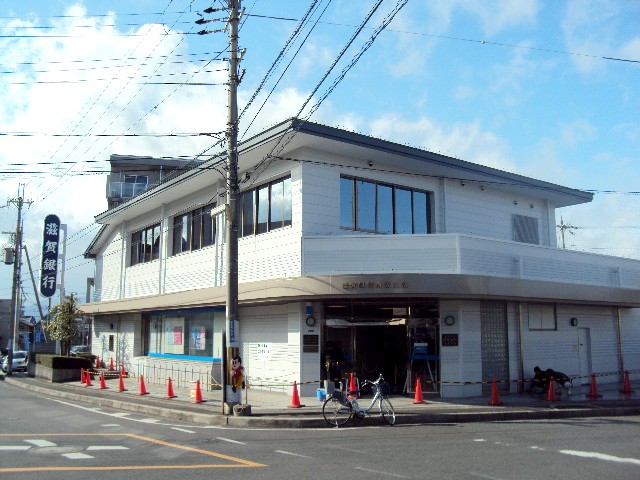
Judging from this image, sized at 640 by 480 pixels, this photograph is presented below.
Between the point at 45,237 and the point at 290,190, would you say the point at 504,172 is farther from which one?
the point at 45,237

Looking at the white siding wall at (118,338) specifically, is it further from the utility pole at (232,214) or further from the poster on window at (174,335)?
the utility pole at (232,214)

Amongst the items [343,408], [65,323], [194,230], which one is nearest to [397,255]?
[343,408]

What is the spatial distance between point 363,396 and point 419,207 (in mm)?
7613

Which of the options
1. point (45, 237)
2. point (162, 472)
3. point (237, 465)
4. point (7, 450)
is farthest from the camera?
point (45, 237)

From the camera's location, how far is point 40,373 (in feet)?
104

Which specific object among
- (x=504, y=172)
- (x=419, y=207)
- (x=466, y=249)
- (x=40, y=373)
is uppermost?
(x=504, y=172)

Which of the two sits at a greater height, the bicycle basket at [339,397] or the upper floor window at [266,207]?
the upper floor window at [266,207]

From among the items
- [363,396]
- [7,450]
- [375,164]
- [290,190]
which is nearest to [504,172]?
[375,164]

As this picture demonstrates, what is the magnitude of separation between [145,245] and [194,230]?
6.41 m

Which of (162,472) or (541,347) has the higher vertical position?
(541,347)

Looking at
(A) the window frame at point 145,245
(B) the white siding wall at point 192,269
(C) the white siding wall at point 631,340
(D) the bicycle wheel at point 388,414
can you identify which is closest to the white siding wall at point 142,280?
(A) the window frame at point 145,245

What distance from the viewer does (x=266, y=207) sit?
2203 cm

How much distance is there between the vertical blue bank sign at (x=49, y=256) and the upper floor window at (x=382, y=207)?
22.5m

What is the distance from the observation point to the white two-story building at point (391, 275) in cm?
1923
